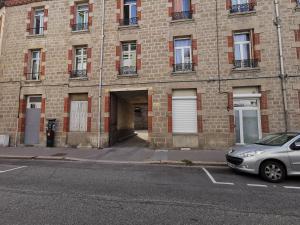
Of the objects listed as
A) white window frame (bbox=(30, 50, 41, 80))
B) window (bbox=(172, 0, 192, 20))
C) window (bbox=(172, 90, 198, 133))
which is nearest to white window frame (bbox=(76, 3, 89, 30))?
white window frame (bbox=(30, 50, 41, 80))

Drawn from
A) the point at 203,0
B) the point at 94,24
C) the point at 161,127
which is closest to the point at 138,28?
the point at 94,24

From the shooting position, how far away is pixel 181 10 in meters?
11.8

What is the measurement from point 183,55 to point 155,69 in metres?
1.93

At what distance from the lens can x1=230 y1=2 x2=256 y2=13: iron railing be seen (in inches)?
429

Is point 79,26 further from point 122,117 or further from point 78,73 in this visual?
point 122,117

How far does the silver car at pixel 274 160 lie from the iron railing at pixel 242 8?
838cm

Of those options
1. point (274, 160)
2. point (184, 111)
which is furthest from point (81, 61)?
point (274, 160)

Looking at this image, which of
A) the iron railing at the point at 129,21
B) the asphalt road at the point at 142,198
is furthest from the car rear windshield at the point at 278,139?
the iron railing at the point at 129,21

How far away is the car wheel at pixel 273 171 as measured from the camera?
18.0 ft

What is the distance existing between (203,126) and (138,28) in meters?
7.25

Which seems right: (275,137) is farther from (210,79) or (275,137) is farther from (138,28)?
(138,28)

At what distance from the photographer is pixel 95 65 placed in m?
12.1

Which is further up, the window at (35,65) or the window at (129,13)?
the window at (129,13)

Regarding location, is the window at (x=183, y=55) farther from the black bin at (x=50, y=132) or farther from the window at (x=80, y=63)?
the black bin at (x=50, y=132)
